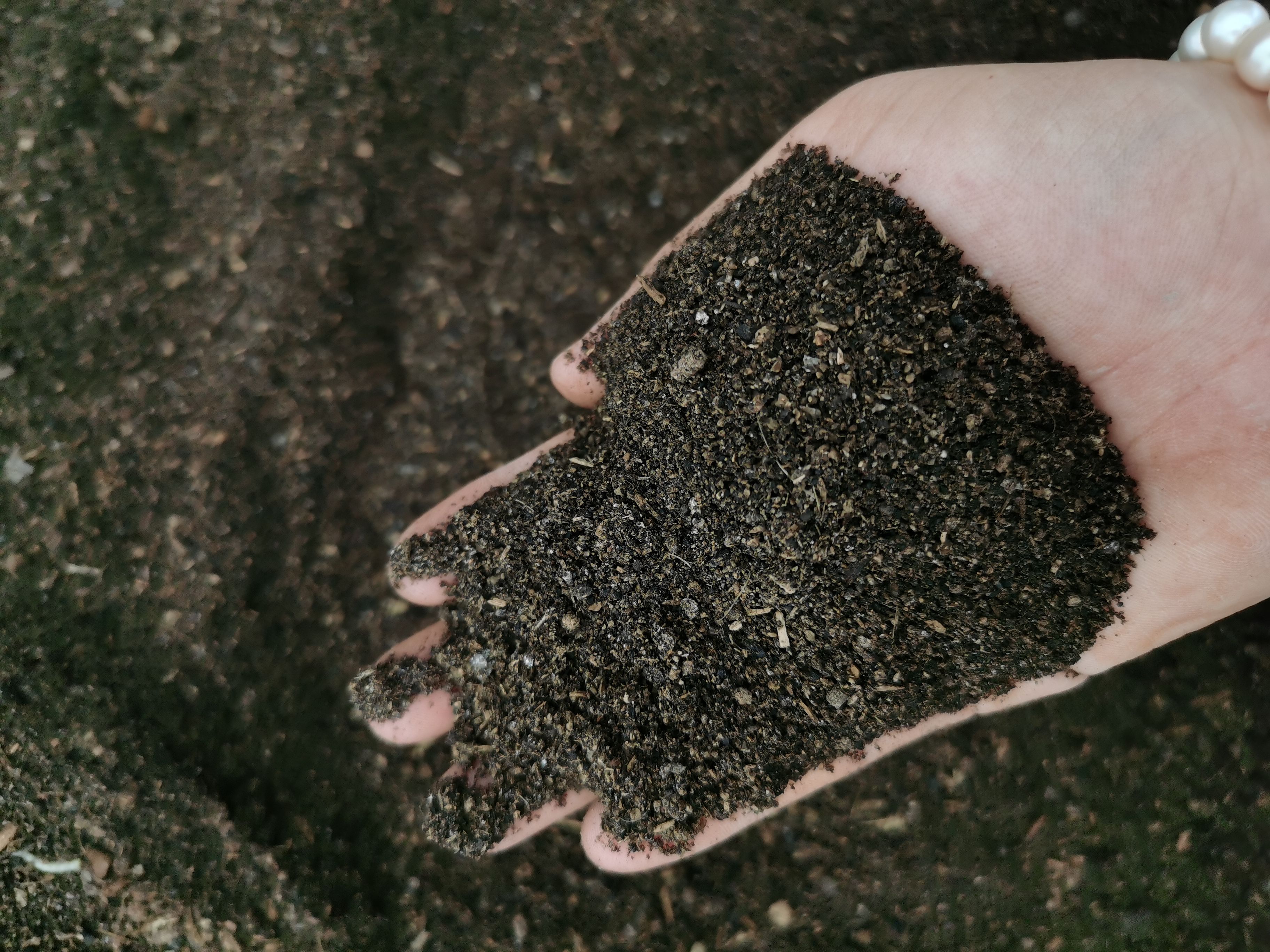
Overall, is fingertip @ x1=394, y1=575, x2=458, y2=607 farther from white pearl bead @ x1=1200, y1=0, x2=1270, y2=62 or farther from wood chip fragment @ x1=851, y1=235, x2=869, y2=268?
white pearl bead @ x1=1200, y1=0, x2=1270, y2=62

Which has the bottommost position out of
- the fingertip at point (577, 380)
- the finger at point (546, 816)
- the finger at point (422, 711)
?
the finger at point (546, 816)

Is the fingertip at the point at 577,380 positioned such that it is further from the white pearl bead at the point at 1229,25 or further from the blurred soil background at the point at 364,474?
the white pearl bead at the point at 1229,25

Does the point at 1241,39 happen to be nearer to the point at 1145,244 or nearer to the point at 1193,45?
the point at 1193,45

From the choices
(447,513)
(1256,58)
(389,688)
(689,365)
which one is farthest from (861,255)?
(389,688)

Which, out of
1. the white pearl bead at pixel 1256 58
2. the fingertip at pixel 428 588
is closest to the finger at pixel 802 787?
the fingertip at pixel 428 588

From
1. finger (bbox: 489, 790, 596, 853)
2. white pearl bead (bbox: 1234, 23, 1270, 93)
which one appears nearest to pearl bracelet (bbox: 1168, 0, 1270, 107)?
white pearl bead (bbox: 1234, 23, 1270, 93)


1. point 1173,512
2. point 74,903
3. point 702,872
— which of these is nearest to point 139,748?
point 74,903

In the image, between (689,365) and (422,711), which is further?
(422,711)
